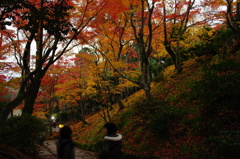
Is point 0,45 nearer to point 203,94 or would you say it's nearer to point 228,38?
point 203,94

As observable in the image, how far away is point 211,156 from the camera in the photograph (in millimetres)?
4891

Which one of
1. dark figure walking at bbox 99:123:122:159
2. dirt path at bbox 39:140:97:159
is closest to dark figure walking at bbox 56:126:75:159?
dark figure walking at bbox 99:123:122:159

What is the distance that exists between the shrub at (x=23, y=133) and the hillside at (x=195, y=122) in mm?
4493

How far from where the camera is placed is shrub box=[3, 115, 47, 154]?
707cm

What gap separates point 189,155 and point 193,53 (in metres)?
10.7

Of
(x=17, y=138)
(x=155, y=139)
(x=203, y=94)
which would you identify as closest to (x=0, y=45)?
(x=17, y=138)

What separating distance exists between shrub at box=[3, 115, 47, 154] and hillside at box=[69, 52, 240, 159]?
4493 mm

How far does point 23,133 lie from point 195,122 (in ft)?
24.7

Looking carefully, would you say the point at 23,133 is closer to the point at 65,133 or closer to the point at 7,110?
the point at 7,110

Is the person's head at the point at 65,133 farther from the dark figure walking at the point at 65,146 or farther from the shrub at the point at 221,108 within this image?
the shrub at the point at 221,108

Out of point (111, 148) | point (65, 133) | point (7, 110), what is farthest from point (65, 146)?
point (7, 110)

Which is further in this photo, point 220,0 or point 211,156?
point 220,0

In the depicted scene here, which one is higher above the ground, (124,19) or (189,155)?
(124,19)

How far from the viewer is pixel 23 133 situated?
23.9 ft
